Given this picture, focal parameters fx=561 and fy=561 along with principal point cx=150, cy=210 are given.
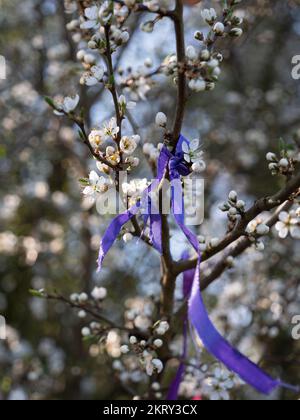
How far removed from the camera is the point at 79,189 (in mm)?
4742

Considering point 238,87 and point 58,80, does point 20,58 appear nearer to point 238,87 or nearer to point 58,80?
point 58,80

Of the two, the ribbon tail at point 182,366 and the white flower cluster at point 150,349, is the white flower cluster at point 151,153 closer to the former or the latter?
the ribbon tail at point 182,366

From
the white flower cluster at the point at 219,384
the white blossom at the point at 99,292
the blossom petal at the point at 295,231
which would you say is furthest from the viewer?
the white blossom at the point at 99,292

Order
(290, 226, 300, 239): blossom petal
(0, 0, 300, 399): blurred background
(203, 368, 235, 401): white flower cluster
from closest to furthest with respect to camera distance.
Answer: (290, 226, 300, 239): blossom petal, (203, 368, 235, 401): white flower cluster, (0, 0, 300, 399): blurred background

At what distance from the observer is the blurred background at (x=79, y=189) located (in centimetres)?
350

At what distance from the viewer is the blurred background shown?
3.50m

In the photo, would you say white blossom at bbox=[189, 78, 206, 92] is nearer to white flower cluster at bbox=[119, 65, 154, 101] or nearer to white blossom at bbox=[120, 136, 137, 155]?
white blossom at bbox=[120, 136, 137, 155]

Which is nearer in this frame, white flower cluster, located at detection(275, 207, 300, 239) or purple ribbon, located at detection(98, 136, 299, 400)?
purple ribbon, located at detection(98, 136, 299, 400)

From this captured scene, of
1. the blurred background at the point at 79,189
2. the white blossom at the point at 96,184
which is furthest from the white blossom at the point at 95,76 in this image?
the blurred background at the point at 79,189

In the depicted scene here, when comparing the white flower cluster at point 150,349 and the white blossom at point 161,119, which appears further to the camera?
the white flower cluster at point 150,349

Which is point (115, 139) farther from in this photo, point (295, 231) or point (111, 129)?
point (295, 231)

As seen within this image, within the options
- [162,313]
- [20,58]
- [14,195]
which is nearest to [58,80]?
[20,58]

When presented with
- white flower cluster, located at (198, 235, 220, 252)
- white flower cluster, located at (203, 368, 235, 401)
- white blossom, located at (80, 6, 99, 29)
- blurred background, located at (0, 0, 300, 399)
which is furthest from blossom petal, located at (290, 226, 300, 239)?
blurred background, located at (0, 0, 300, 399)

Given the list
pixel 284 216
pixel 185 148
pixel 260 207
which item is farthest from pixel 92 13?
pixel 284 216
